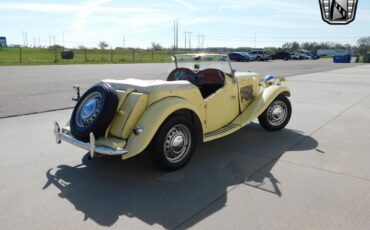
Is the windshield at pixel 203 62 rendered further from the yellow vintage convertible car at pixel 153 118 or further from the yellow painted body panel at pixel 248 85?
the yellow painted body panel at pixel 248 85

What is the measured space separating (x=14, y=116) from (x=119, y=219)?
492 cm

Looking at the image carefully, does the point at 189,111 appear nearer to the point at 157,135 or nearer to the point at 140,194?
the point at 157,135

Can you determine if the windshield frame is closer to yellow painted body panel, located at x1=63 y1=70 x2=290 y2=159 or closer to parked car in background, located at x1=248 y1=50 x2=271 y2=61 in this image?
yellow painted body panel, located at x1=63 y1=70 x2=290 y2=159

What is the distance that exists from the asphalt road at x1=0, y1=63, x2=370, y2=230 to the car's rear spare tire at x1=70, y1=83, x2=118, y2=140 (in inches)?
22.2

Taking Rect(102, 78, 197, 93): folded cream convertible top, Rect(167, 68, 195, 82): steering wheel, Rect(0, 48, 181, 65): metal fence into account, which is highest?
Rect(0, 48, 181, 65): metal fence

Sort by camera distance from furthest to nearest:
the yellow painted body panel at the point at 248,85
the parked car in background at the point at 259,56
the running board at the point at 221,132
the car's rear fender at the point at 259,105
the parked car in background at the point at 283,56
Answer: the parked car in background at the point at 283,56 < the parked car in background at the point at 259,56 < the yellow painted body panel at the point at 248,85 < the car's rear fender at the point at 259,105 < the running board at the point at 221,132

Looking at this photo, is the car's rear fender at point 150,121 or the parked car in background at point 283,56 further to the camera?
the parked car in background at point 283,56

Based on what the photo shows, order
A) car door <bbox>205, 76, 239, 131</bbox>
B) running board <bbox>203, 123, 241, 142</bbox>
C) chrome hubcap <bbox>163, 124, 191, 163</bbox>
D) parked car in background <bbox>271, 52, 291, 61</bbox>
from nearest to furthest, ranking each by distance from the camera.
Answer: chrome hubcap <bbox>163, 124, 191, 163</bbox>
running board <bbox>203, 123, 241, 142</bbox>
car door <bbox>205, 76, 239, 131</bbox>
parked car in background <bbox>271, 52, 291, 61</bbox>

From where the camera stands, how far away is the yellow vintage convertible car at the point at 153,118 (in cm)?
355

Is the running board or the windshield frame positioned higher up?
the windshield frame

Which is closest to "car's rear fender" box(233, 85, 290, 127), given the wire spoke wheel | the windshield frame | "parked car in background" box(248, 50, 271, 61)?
the windshield frame

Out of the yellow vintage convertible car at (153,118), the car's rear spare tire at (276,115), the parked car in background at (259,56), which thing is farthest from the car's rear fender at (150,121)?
the parked car in background at (259,56)

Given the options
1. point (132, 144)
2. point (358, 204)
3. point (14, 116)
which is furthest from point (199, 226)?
point (14, 116)

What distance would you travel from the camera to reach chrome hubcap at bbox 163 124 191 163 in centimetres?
386
